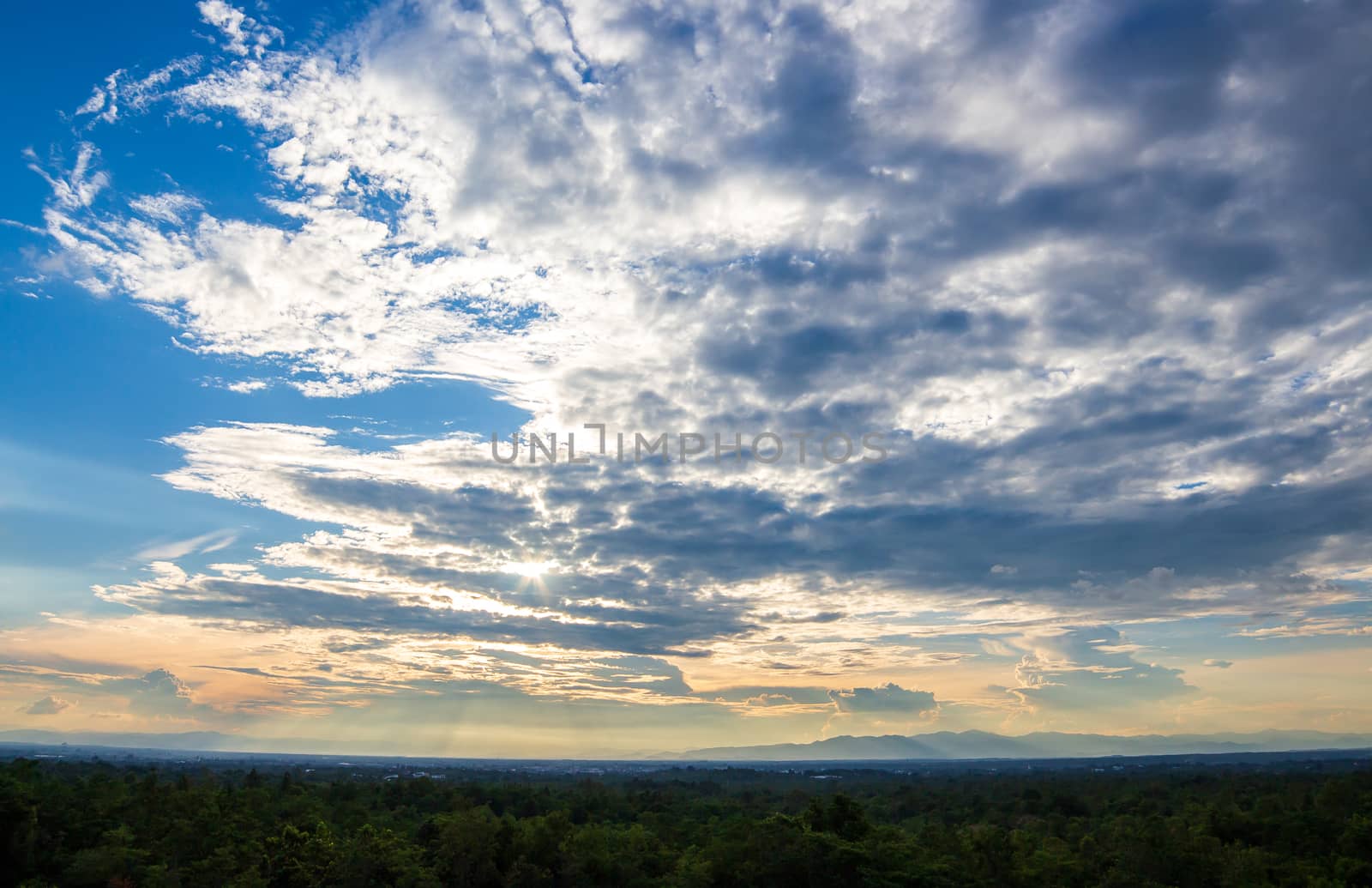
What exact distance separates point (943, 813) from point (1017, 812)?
37.7 ft

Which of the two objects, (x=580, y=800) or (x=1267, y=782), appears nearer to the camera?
(x=580, y=800)

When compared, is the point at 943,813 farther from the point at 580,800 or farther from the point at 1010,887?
the point at 1010,887

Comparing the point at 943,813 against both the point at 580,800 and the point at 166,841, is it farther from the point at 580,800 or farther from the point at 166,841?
the point at 166,841

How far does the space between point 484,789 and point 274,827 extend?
79.8m

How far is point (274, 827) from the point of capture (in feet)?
260

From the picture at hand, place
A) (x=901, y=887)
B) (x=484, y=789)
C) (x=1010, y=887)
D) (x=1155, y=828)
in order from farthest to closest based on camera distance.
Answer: (x=484, y=789), (x=1155, y=828), (x=1010, y=887), (x=901, y=887)

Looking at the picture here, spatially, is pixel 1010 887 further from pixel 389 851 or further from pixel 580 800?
pixel 580 800

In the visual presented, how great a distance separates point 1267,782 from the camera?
15962cm

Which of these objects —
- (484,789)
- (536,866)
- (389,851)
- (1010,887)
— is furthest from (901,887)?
(484,789)

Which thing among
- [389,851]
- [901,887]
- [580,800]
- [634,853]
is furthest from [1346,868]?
[580,800]

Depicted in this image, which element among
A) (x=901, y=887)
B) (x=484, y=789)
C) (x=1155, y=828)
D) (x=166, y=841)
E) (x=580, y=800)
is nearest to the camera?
(x=901, y=887)

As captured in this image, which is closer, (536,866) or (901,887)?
(901,887)

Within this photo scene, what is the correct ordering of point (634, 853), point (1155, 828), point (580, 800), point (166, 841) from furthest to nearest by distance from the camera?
Result: point (580, 800) → point (1155, 828) → point (634, 853) → point (166, 841)

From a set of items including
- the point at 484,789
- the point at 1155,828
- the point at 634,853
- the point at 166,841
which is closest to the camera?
the point at 166,841
